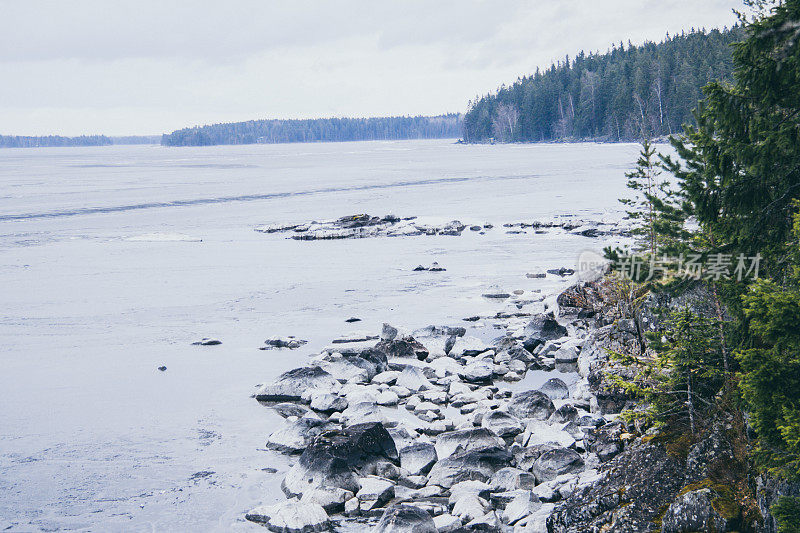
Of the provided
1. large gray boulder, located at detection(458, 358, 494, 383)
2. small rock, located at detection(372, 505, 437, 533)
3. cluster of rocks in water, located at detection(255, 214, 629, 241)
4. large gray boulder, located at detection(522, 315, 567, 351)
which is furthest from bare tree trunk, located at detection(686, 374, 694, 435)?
cluster of rocks in water, located at detection(255, 214, 629, 241)

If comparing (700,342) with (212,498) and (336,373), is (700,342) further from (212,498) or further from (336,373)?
(336,373)

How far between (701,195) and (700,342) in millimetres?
1695

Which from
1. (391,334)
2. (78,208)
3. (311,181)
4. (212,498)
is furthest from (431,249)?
(311,181)

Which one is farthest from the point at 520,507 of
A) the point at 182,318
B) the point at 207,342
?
the point at 182,318

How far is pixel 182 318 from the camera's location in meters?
22.3

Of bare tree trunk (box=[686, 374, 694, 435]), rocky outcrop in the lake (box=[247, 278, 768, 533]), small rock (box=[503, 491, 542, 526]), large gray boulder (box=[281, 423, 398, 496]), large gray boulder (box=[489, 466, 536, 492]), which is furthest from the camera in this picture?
large gray boulder (box=[281, 423, 398, 496])

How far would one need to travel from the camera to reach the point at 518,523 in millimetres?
9062

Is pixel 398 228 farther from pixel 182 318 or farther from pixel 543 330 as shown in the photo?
pixel 543 330

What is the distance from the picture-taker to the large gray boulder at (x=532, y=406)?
511 inches

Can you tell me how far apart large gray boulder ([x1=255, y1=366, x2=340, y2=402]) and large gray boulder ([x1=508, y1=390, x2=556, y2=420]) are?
147 inches

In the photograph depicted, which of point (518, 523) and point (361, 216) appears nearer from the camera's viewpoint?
point (518, 523)

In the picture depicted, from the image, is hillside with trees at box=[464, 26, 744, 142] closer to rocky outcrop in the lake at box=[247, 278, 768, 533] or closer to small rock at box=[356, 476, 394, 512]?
rocky outcrop in the lake at box=[247, 278, 768, 533]

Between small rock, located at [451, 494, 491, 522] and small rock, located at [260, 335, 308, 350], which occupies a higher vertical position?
small rock, located at [451, 494, 491, 522]

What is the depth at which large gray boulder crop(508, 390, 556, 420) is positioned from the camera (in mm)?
12984
